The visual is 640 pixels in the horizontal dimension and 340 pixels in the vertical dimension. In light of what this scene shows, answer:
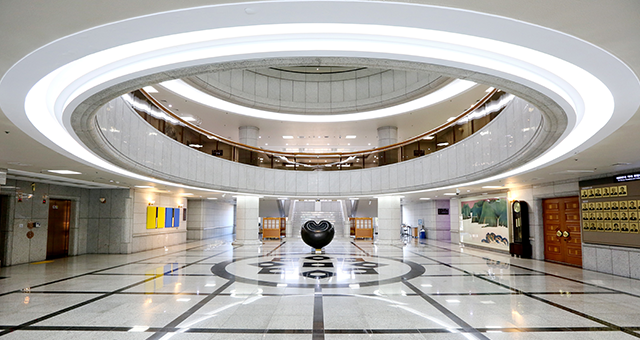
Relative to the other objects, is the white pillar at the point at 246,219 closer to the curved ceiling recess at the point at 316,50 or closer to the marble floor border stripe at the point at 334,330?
the marble floor border stripe at the point at 334,330

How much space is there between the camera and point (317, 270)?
1132 centimetres

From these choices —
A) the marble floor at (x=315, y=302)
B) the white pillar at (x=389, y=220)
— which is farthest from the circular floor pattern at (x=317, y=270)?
the white pillar at (x=389, y=220)

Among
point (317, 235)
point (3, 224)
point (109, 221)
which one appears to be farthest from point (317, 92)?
point (3, 224)

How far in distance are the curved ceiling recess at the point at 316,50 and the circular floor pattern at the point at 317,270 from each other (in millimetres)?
6126

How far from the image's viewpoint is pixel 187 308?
676cm

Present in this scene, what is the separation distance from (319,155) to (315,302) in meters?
14.0

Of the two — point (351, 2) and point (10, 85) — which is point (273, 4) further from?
point (10, 85)

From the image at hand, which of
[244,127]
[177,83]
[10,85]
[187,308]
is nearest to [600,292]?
[187,308]

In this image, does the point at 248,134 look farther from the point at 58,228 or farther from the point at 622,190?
the point at 622,190

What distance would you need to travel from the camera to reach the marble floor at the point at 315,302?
5.53 m

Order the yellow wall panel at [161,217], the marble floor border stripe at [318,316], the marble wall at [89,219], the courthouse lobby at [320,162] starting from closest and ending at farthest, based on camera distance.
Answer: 1. the courthouse lobby at [320,162]
2. the marble floor border stripe at [318,316]
3. the marble wall at [89,219]
4. the yellow wall panel at [161,217]

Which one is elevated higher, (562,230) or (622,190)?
(622,190)

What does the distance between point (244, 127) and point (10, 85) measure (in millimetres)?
19782

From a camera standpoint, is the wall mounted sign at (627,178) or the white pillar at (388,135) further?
the white pillar at (388,135)
